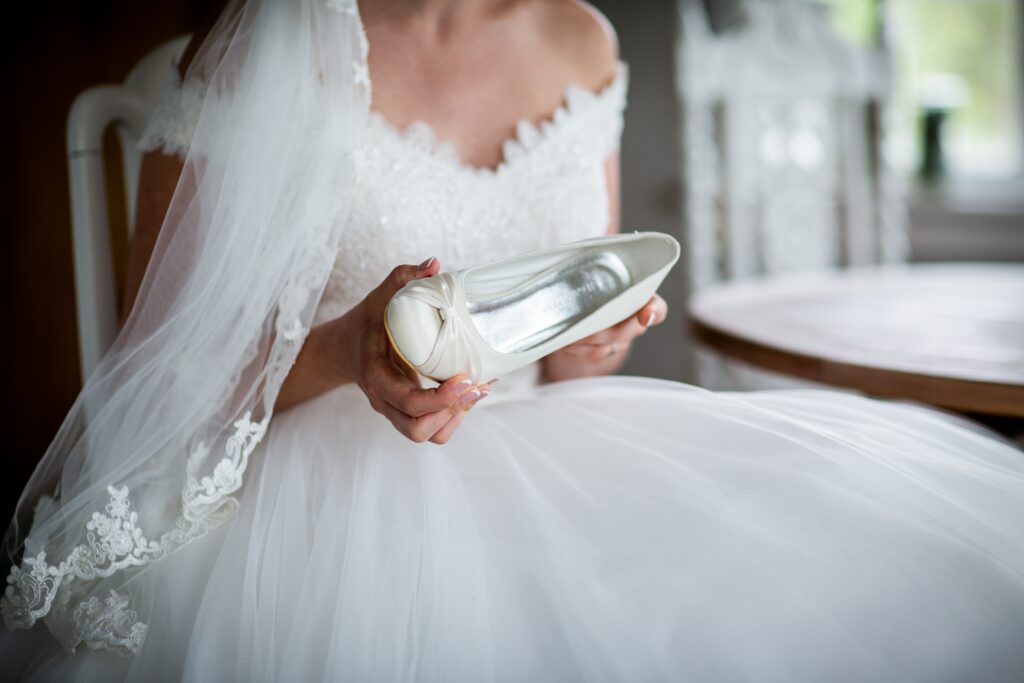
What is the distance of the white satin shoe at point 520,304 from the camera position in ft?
2.17

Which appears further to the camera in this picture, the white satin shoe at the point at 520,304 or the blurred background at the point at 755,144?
the blurred background at the point at 755,144

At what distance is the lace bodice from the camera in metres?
0.97

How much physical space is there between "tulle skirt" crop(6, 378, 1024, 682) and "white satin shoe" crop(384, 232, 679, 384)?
0.11 metres

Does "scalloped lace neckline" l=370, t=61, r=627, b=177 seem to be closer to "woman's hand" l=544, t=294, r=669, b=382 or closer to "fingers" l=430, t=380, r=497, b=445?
"woman's hand" l=544, t=294, r=669, b=382

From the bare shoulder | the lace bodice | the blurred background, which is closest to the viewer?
the lace bodice

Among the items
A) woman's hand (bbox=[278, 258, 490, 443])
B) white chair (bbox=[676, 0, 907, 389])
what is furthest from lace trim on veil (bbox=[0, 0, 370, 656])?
white chair (bbox=[676, 0, 907, 389])

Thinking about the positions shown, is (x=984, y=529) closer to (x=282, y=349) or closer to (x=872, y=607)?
(x=872, y=607)

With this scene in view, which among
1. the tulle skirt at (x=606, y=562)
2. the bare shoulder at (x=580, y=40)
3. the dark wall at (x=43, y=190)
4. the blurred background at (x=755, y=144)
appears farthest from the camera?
the blurred background at (x=755, y=144)

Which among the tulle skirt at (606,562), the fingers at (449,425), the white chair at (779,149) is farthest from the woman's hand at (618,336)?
the white chair at (779,149)

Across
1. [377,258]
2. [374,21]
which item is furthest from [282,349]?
[374,21]

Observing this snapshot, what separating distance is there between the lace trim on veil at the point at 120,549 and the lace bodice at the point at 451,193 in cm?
17

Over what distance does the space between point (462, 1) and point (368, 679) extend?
89cm

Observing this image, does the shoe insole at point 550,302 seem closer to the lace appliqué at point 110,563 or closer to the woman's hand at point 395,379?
the woman's hand at point 395,379

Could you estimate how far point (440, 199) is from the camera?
3.35 feet
